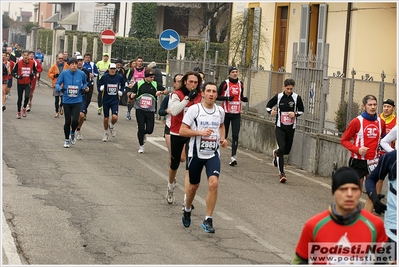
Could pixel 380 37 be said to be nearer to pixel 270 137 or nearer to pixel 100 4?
pixel 270 137

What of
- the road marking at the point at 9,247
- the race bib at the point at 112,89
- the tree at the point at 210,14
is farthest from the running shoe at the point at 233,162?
the tree at the point at 210,14

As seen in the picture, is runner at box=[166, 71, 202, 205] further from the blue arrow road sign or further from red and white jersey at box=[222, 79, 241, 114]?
the blue arrow road sign

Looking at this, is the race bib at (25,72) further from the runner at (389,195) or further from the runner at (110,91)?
the runner at (389,195)

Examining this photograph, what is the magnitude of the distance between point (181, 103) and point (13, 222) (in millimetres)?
2798

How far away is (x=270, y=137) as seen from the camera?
19.1m

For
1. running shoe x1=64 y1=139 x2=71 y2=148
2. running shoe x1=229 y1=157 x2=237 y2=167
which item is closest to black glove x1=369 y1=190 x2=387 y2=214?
running shoe x1=229 y1=157 x2=237 y2=167

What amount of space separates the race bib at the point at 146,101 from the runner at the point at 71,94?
1.36 metres

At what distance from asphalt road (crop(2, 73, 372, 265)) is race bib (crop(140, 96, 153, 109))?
999mm

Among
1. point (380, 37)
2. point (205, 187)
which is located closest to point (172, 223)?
point (205, 187)

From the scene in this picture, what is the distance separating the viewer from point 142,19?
52.1 metres

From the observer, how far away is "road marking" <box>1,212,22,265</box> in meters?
8.30

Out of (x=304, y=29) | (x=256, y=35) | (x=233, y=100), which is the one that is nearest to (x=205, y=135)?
(x=233, y=100)

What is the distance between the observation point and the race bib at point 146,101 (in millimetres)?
17344

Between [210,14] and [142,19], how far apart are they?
621cm
